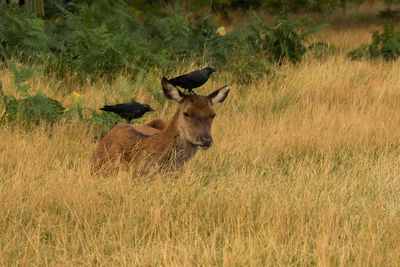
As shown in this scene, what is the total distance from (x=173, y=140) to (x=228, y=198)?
3.21ft

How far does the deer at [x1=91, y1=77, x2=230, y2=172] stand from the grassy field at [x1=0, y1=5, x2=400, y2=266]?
18 centimetres

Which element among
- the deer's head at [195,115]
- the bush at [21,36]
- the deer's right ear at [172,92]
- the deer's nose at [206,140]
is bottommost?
the bush at [21,36]

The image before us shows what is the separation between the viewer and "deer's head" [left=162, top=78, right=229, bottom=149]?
198 inches

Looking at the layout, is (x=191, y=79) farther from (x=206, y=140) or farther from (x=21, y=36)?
(x=21, y=36)

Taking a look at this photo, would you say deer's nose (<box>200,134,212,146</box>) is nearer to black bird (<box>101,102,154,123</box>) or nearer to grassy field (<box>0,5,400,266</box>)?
grassy field (<box>0,5,400,266</box>)

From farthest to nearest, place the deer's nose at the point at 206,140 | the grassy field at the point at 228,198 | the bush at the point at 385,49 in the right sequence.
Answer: the bush at the point at 385,49
the deer's nose at the point at 206,140
the grassy field at the point at 228,198

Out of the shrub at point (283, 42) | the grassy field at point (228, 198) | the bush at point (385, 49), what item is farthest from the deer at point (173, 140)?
the bush at point (385, 49)

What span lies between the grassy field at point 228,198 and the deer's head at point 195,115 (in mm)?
363

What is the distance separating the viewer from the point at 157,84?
8.46 m

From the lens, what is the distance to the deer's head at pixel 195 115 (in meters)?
5.04

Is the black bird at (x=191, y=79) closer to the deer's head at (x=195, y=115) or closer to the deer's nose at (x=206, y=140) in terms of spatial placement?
the deer's head at (x=195, y=115)

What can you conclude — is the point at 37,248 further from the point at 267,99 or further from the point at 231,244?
the point at 267,99

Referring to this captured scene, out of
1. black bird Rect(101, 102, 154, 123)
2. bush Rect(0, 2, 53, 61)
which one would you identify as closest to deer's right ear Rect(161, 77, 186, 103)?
black bird Rect(101, 102, 154, 123)

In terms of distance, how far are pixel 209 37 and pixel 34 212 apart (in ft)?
24.8
